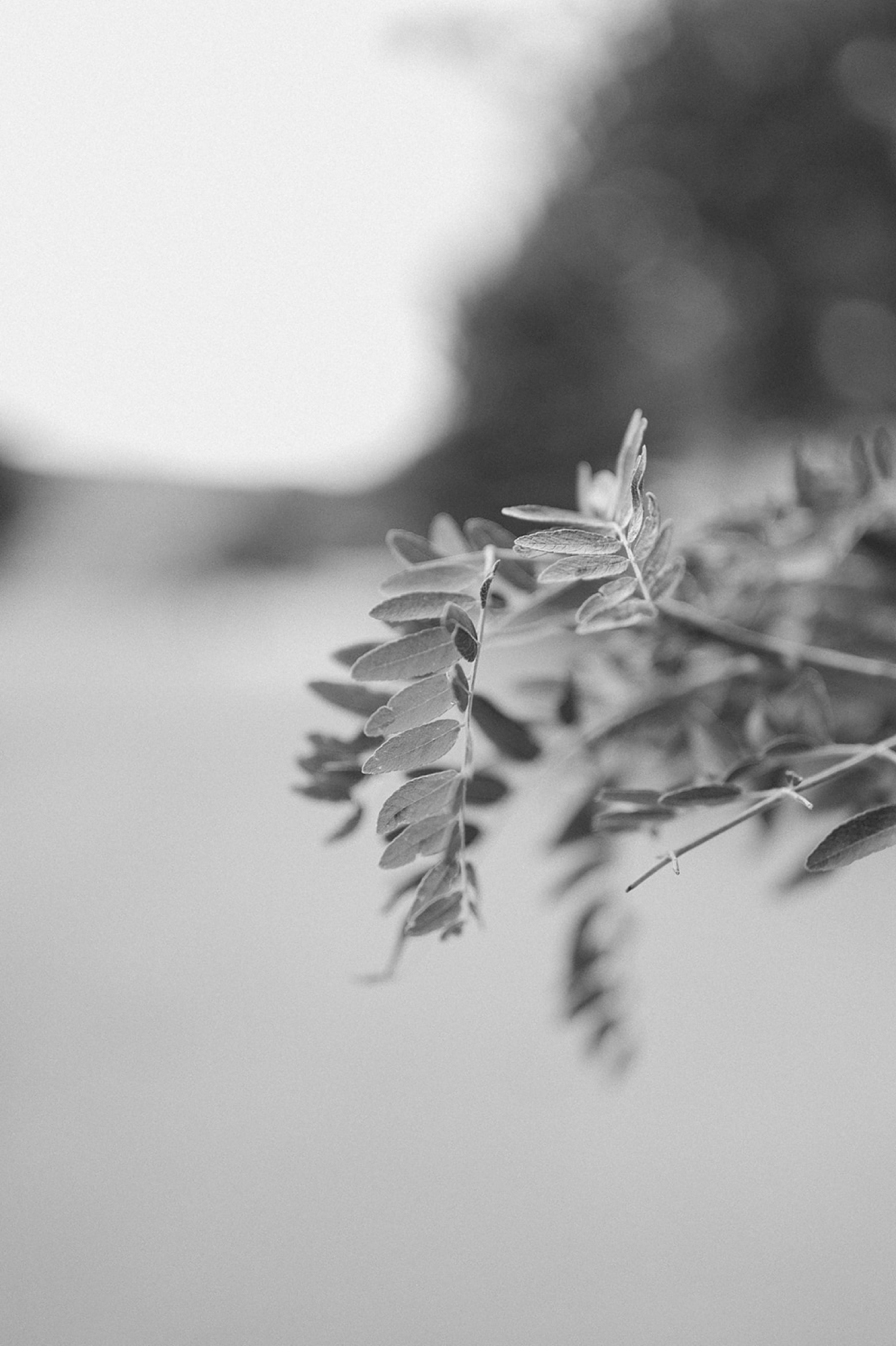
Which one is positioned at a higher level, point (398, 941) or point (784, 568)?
point (784, 568)

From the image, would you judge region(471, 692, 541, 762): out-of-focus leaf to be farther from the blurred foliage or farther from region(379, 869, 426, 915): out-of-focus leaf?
the blurred foliage

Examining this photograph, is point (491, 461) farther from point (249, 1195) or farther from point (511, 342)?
point (249, 1195)

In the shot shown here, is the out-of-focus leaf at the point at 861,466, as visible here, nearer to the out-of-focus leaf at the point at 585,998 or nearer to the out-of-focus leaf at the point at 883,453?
the out-of-focus leaf at the point at 883,453

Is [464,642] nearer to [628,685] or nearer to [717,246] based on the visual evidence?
[628,685]

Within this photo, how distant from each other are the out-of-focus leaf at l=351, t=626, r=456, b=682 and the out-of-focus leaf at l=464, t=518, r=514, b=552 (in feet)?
0.18

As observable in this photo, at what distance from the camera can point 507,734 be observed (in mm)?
318

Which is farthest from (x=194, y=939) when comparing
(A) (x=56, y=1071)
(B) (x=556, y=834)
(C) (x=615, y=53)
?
(C) (x=615, y=53)

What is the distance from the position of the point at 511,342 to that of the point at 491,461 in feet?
2.50

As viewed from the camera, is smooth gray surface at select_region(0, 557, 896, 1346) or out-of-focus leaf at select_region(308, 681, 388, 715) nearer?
out-of-focus leaf at select_region(308, 681, 388, 715)

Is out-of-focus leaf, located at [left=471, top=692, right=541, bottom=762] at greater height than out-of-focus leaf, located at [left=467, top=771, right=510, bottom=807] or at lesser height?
greater

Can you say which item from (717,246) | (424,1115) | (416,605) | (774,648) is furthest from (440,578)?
(717,246)

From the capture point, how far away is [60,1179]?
1.20m

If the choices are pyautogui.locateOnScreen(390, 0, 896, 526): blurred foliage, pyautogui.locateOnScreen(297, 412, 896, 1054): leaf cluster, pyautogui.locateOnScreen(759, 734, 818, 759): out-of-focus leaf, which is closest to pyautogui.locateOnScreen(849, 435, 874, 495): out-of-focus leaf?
pyautogui.locateOnScreen(297, 412, 896, 1054): leaf cluster

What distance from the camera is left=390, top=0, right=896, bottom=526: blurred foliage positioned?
14.0ft
